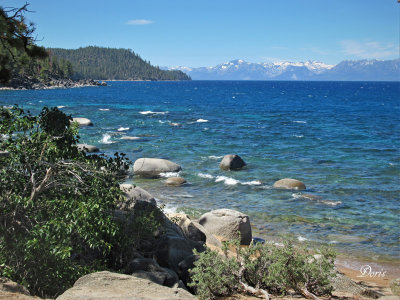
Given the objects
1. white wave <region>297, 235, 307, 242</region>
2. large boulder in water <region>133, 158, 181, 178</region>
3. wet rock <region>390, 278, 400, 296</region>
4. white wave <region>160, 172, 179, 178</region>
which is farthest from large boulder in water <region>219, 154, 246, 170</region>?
wet rock <region>390, 278, 400, 296</region>

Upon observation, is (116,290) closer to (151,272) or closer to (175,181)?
(151,272)

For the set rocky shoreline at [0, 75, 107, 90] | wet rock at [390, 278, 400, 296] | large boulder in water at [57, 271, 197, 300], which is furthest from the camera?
rocky shoreline at [0, 75, 107, 90]

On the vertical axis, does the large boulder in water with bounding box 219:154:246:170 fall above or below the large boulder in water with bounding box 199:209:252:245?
above

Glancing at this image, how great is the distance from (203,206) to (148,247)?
8235 mm

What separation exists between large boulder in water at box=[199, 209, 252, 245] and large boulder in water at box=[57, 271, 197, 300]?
27.5 ft

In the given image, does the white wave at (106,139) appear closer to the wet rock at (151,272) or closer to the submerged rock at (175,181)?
the submerged rock at (175,181)

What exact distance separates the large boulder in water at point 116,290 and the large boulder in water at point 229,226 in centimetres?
839

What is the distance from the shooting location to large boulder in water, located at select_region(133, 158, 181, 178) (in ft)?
77.6

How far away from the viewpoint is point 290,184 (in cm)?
2111

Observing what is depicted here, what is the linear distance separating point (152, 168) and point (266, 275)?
16420mm

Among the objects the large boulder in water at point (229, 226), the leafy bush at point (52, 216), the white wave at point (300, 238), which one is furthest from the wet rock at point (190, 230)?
the white wave at point (300, 238)

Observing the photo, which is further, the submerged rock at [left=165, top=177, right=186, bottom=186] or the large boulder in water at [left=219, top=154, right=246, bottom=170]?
the large boulder in water at [left=219, top=154, right=246, bottom=170]

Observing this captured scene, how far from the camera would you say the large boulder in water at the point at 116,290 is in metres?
5.80

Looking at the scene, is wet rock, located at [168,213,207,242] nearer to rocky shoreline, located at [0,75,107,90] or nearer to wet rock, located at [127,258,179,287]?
wet rock, located at [127,258,179,287]
